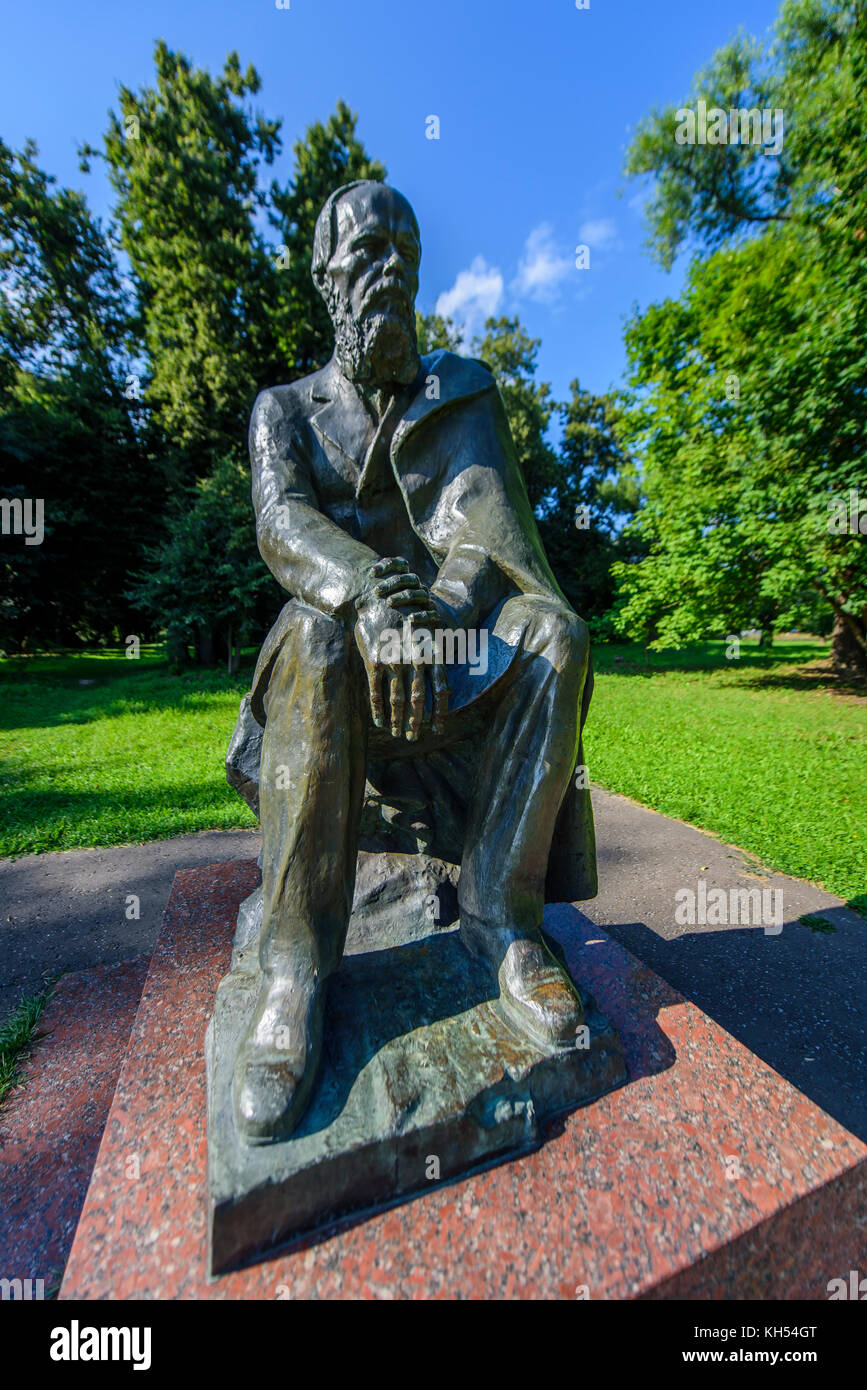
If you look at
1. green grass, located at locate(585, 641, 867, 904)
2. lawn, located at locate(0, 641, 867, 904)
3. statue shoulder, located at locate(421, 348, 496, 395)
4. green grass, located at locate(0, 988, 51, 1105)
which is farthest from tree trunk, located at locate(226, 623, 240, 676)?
statue shoulder, located at locate(421, 348, 496, 395)

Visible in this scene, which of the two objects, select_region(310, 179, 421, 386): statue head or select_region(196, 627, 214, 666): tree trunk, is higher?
select_region(310, 179, 421, 386): statue head

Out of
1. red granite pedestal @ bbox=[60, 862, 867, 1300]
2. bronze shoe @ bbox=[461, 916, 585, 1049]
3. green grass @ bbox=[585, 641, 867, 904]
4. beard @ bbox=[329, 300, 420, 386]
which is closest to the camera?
red granite pedestal @ bbox=[60, 862, 867, 1300]

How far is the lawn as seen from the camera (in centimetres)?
448

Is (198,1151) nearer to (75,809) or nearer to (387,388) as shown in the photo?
(387,388)

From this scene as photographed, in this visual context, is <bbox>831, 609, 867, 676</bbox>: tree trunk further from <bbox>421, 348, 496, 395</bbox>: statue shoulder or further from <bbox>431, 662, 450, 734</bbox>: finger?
<bbox>431, 662, 450, 734</bbox>: finger

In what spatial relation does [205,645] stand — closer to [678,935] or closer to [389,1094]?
[678,935]

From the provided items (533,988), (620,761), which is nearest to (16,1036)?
(533,988)

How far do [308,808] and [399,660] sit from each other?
395 millimetres

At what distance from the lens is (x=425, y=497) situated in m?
2.00

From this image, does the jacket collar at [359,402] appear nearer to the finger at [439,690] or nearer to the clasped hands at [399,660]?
the clasped hands at [399,660]

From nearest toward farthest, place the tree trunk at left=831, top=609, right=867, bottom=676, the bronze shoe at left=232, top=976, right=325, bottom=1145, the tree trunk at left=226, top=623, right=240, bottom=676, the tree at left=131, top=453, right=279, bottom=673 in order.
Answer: the bronze shoe at left=232, top=976, right=325, bottom=1145 → the tree at left=131, top=453, right=279, bottom=673 → the tree trunk at left=831, top=609, right=867, bottom=676 → the tree trunk at left=226, top=623, right=240, bottom=676

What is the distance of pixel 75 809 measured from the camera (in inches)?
198

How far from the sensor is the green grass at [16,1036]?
6.38 feet

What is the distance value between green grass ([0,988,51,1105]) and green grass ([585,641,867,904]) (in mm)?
3855
